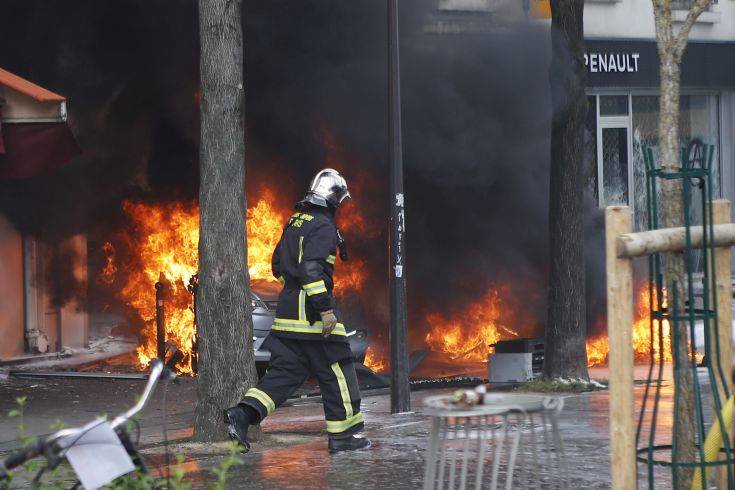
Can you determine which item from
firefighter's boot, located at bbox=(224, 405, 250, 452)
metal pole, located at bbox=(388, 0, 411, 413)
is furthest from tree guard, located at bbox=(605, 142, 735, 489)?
metal pole, located at bbox=(388, 0, 411, 413)

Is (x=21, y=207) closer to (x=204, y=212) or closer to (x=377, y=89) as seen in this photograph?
(x=377, y=89)

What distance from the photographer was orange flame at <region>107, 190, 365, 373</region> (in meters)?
15.8

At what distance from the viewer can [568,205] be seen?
12281 millimetres

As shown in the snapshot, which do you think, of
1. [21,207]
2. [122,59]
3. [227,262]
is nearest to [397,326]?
[227,262]

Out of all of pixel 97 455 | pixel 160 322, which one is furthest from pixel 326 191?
pixel 160 322

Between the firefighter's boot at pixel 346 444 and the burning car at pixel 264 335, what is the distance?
5024mm

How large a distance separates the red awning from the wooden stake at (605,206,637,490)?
5.03 metres

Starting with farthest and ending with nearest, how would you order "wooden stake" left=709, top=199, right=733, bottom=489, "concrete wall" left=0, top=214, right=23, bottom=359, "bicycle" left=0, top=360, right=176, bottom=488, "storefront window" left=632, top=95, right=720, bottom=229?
"storefront window" left=632, top=95, right=720, bottom=229, "concrete wall" left=0, top=214, right=23, bottom=359, "wooden stake" left=709, top=199, right=733, bottom=489, "bicycle" left=0, top=360, right=176, bottom=488

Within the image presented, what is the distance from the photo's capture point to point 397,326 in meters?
10.3

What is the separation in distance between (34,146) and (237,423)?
2530 millimetres

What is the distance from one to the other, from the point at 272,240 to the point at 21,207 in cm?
319

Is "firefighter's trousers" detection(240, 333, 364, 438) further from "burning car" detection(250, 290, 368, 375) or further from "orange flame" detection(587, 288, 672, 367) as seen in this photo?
"orange flame" detection(587, 288, 672, 367)

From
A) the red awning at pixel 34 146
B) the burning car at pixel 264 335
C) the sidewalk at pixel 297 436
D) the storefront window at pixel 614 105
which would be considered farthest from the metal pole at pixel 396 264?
the storefront window at pixel 614 105

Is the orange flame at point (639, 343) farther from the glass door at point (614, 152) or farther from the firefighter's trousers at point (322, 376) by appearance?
the firefighter's trousers at point (322, 376)
